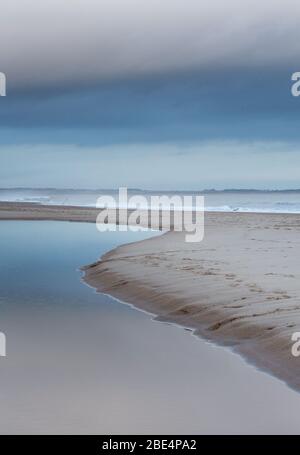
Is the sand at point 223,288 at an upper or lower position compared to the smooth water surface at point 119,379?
upper

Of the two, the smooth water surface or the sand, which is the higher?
the sand

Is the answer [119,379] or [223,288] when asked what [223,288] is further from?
[119,379]

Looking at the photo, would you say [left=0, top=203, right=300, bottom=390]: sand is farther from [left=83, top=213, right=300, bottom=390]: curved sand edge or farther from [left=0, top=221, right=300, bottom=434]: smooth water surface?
[left=0, top=221, right=300, bottom=434]: smooth water surface

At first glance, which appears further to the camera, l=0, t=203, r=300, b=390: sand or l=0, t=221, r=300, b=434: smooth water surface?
l=0, t=203, r=300, b=390: sand

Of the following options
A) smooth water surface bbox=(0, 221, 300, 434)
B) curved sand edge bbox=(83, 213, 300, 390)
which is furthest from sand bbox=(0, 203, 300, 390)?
smooth water surface bbox=(0, 221, 300, 434)

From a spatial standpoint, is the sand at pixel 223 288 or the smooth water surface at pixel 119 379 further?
the sand at pixel 223 288

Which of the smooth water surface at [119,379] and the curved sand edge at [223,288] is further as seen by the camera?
the curved sand edge at [223,288]

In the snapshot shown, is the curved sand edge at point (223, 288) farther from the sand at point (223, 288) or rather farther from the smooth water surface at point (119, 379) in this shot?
the smooth water surface at point (119, 379)

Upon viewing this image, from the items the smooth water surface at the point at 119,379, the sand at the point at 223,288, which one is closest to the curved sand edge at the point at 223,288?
the sand at the point at 223,288

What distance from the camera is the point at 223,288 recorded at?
14.9 meters

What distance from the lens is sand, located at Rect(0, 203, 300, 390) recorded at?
10719mm

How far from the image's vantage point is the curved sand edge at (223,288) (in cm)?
1072
